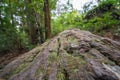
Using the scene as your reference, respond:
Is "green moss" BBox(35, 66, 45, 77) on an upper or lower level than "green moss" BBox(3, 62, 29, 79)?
upper

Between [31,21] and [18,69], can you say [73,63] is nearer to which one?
[18,69]

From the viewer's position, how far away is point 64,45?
5.29 metres

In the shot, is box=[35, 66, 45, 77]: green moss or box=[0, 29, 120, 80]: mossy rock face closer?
box=[0, 29, 120, 80]: mossy rock face

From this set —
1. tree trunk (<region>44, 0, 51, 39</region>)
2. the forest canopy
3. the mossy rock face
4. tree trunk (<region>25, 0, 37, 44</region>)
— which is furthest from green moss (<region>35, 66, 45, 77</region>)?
tree trunk (<region>25, 0, 37, 44</region>)

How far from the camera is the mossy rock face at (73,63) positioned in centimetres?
379

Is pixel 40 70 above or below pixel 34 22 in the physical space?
below

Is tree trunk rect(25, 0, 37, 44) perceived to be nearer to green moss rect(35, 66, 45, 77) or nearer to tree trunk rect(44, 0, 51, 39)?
tree trunk rect(44, 0, 51, 39)

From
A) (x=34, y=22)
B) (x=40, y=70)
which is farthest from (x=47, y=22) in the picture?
(x=40, y=70)

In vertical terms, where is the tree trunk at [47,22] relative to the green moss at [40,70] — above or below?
above

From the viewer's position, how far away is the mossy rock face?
3795mm

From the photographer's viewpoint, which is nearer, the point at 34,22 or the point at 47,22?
the point at 47,22

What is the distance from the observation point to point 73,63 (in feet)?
13.9

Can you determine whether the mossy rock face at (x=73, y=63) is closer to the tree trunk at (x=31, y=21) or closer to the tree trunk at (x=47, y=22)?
the tree trunk at (x=47, y=22)

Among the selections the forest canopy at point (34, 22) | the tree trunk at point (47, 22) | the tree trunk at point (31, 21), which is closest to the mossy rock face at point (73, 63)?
the forest canopy at point (34, 22)
